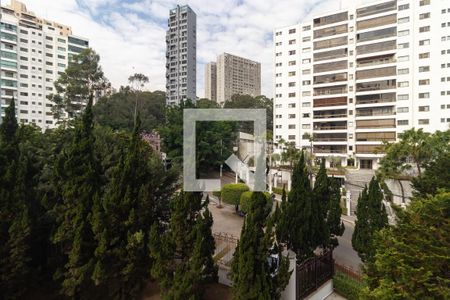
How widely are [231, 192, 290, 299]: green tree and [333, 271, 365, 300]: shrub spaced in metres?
3.94

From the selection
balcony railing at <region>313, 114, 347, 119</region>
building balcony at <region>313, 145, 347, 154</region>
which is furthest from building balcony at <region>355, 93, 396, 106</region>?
building balcony at <region>313, 145, 347, 154</region>

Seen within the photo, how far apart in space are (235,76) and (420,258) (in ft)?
296

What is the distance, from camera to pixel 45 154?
12055 mm

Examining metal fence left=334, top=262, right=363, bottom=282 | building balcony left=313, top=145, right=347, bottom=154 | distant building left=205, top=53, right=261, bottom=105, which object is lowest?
metal fence left=334, top=262, right=363, bottom=282

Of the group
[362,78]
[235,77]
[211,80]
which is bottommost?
[362,78]

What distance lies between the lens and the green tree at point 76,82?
3394 cm

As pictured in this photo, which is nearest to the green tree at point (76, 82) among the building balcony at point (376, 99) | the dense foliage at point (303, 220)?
the dense foliage at point (303, 220)

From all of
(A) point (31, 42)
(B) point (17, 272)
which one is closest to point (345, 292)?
(B) point (17, 272)

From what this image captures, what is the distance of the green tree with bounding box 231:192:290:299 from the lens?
7586mm

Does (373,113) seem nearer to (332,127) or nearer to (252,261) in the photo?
(332,127)

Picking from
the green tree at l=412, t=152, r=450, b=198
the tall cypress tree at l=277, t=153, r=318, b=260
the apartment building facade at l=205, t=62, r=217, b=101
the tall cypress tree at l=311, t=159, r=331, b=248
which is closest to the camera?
the tall cypress tree at l=277, t=153, r=318, b=260

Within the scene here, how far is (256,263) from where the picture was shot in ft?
25.7

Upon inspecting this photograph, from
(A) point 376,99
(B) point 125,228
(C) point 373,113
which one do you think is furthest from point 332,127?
(B) point 125,228

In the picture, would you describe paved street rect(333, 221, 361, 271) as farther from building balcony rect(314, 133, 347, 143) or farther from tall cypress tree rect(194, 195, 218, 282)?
building balcony rect(314, 133, 347, 143)
